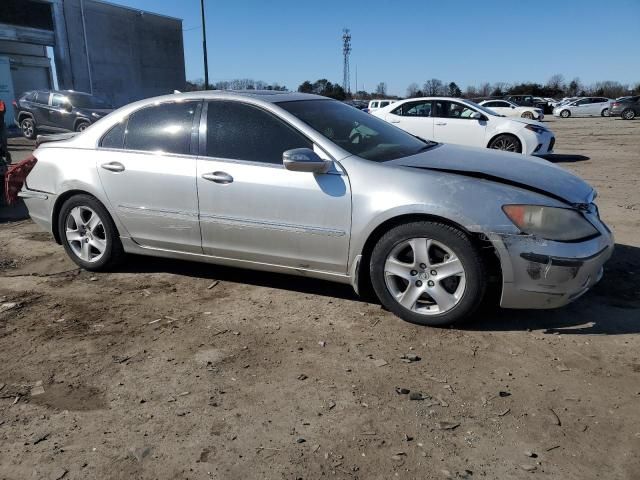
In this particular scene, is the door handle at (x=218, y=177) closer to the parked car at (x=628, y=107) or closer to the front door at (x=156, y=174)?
the front door at (x=156, y=174)

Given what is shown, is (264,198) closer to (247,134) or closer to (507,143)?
(247,134)

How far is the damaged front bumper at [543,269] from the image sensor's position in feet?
10.9

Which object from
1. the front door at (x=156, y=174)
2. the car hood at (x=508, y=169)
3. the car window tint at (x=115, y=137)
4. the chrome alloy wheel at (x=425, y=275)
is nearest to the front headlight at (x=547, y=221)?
the car hood at (x=508, y=169)

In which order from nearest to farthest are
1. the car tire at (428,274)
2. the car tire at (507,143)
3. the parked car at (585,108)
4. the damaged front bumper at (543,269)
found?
the damaged front bumper at (543,269)
the car tire at (428,274)
the car tire at (507,143)
the parked car at (585,108)

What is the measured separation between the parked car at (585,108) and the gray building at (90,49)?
29.4 meters

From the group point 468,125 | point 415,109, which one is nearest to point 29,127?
point 415,109

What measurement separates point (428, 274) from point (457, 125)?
356 inches

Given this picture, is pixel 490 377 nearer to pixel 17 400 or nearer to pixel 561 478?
pixel 561 478

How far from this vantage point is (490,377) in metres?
3.04

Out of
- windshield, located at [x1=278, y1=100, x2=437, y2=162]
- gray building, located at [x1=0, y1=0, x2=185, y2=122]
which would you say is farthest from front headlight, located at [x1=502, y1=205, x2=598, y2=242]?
gray building, located at [x1=0, y1=0, x2=185, y2=122]

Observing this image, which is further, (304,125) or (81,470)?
(304,125)

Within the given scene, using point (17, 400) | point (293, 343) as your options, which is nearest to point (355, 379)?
point (293, 343)

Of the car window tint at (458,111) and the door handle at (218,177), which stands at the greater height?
the car window tint at (458,111)

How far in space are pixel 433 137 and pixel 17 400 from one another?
10.6 m
